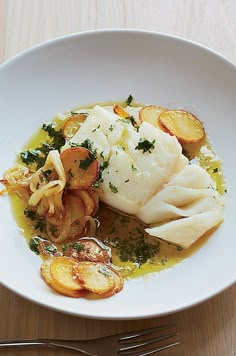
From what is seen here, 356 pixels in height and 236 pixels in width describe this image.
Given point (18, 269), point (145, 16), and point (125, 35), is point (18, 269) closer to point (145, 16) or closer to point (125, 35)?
point (125, 35)

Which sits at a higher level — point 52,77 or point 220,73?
point 220,73

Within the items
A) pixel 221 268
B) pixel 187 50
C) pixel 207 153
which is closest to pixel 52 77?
pixel 187 50

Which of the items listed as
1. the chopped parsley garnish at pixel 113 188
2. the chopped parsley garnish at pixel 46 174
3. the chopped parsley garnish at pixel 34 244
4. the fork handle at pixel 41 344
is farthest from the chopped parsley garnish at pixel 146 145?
the fork handle at pixel 41 344

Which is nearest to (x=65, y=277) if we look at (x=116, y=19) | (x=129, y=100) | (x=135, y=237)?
(x=135, y=237)

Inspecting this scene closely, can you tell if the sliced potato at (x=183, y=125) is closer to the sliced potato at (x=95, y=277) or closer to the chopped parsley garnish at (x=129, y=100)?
the chopped parsley garnish at (x=129, y=100)

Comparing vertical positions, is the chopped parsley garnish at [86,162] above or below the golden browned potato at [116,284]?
above

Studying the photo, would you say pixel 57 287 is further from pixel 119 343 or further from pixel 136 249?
pixel 136 249

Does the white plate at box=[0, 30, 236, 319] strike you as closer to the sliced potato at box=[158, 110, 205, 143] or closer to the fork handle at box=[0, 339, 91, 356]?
the sliced potato at box=[158, 110, 205, 143]
